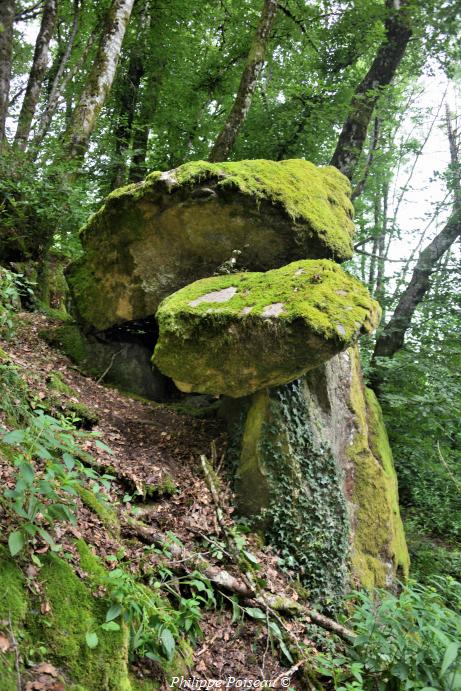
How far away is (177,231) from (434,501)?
8.37 m

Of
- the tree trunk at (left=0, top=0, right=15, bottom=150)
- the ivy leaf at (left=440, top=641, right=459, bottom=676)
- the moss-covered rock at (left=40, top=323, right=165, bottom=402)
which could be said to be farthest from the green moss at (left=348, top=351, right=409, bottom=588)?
the tree trunk at (left=0, top=0, right=15, bottom=150)

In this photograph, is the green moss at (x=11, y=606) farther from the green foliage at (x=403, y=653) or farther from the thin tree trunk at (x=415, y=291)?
the thin tree trunk at (x=415, y=291)

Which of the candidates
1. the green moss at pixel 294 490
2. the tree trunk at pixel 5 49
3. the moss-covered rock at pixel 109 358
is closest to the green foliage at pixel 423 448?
the green moss at pixel 294 490

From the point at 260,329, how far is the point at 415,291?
7.52 meters

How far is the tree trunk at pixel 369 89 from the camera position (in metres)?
9.84

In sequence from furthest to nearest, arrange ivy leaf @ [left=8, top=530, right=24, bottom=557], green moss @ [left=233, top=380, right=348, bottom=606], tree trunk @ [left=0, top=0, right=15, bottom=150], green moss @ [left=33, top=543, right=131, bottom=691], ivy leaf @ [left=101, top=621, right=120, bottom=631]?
tree trunk @ [left=0, top=0, right=15, bottom=150]
green moss @ [left=233, top=380, right=348, bottom=606]
ivy leaf @ [left=101, top=621, right=120, bottom=631]
green moss @ [left=33, top=543, right=131, bottom=691]
ivy leaf @ [left=8, top=530, right=24, bottom=557]

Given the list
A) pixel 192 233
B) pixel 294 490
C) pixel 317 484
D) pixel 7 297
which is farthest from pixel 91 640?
pixel 192 233

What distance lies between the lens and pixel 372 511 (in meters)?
6.39

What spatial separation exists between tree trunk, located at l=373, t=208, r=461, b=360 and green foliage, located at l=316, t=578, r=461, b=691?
7547mm

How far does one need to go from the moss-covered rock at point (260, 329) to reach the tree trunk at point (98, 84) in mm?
3901

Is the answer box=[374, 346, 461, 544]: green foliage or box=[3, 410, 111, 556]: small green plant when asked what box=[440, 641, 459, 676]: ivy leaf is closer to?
box=[3, 410, 111, 556]: small green plant

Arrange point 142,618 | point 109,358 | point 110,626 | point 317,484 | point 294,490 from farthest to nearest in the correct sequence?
point 109,358
point 317,484
point 294,490
point 142,618
point 110,626

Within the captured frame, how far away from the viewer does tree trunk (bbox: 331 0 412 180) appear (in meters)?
9.84

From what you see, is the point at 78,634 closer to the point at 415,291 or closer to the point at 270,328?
the point at 270,328
